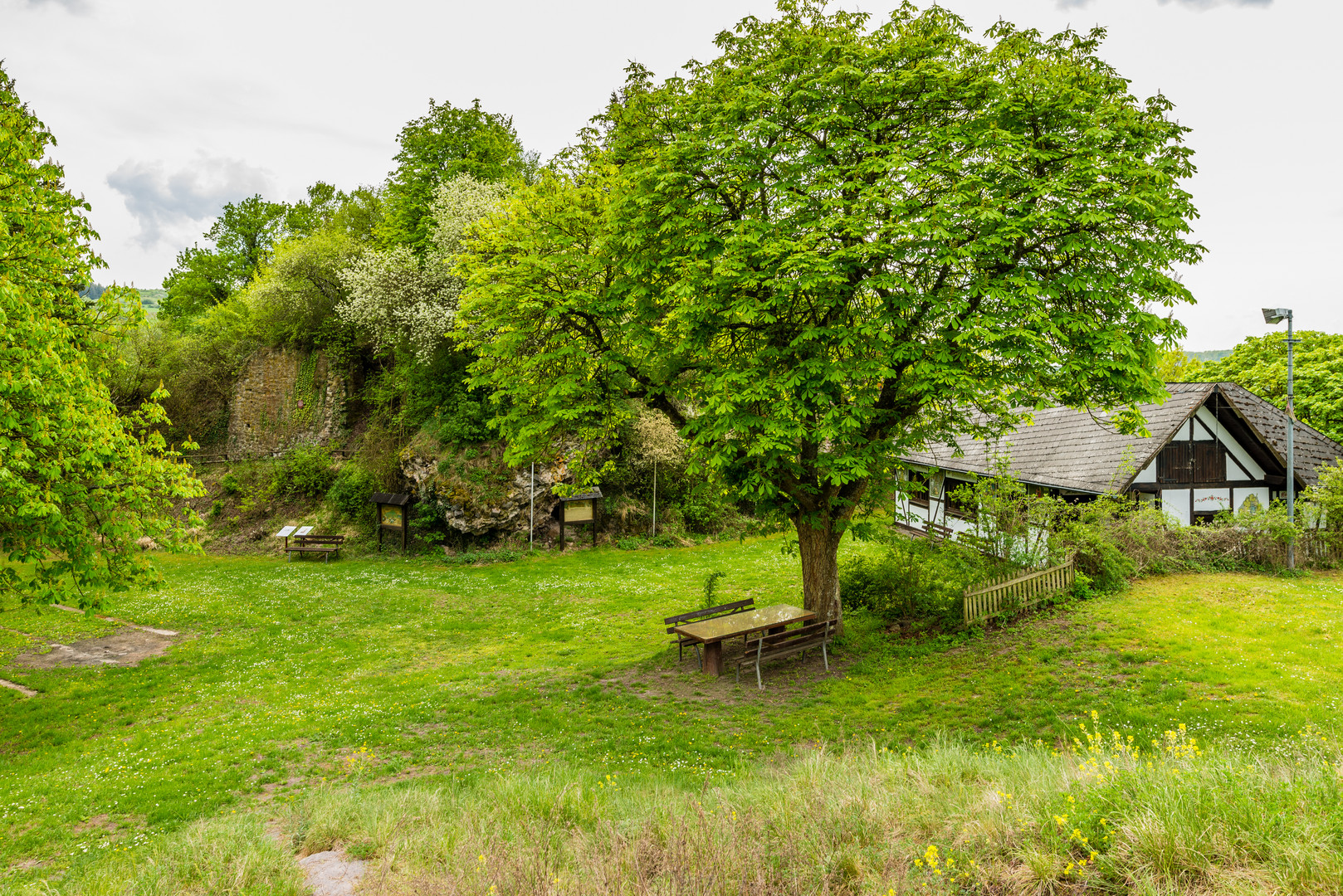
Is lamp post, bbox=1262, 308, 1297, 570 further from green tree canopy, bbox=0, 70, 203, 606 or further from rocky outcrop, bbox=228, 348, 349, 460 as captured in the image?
rocky outcrop, bbox=228, 348, 349, 460

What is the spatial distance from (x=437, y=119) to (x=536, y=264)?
26489 millimetres

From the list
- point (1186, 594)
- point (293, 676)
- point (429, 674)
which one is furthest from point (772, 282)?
point (1186, 594)

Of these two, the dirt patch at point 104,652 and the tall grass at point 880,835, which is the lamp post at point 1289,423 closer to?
the tall grass at point 880,835

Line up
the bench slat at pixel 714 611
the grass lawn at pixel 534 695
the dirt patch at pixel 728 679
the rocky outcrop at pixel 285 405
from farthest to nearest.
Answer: the rocky outcrop at pixel 285 405
the bench slat at pixel 714 611
the dirt patch at pixel 728 679
the grass lawn at pixel 534 695

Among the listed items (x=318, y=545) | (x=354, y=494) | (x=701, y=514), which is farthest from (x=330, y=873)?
(x=354, y=494)

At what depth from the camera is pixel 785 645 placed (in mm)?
12078

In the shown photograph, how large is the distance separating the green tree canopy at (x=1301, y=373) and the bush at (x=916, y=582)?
21.4 metres

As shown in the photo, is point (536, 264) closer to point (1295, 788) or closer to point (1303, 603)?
point (1295, 788)

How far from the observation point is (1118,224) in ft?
32.6

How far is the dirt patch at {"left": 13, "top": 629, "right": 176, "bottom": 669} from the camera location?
13977 millimetres

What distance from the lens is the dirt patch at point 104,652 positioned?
1398cm

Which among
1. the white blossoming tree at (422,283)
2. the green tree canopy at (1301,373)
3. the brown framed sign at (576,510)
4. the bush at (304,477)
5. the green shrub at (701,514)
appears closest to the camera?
the brown framed sign at (576,510)

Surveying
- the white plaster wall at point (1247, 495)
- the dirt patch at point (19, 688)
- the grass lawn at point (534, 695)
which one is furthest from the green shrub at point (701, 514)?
the dirt patch at point (19, 688)

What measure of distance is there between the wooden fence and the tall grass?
7.38 metres
